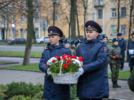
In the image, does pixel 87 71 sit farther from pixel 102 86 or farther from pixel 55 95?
pixel 55 95

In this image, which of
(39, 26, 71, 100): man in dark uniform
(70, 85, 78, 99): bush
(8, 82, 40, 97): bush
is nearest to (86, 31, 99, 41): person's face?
(39, 26, 71, 100): man in dark uniform

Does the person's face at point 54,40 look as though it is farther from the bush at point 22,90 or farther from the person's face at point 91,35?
the bush at point 22,90

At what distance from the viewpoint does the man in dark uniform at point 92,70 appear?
155 inches

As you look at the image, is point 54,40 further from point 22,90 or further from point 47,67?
point 22,90

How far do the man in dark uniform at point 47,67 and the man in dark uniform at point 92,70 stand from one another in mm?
365

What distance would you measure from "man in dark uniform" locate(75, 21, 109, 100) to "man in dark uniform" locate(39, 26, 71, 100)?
36cm

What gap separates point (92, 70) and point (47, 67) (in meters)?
0.73

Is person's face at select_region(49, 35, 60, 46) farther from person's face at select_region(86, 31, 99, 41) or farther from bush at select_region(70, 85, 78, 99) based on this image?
bush at select_region(70, 85, 78, 99)

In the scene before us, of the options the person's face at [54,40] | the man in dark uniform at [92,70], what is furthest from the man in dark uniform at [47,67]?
the man in dark uniform at [92,70]

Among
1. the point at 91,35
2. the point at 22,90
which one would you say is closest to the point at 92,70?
the point at 91,35

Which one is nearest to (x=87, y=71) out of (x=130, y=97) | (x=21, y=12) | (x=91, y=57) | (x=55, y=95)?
(x=91, y=57)

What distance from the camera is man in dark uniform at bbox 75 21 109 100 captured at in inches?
155

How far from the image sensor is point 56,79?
3.88 m

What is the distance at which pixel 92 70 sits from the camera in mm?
3920
